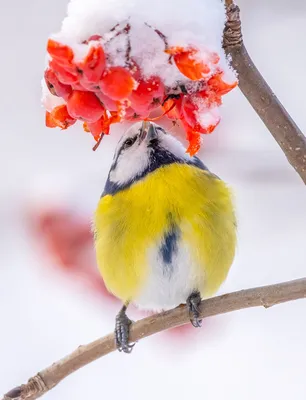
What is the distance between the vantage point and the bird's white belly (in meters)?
1.33

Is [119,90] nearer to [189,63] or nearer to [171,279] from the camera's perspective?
[189,63]

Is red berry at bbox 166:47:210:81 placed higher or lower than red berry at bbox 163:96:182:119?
lower

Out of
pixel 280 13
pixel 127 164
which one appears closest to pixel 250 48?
pixel 280 13

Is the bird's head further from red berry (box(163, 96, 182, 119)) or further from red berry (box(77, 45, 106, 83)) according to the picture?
red berry (box(77, 45, 106, 83))

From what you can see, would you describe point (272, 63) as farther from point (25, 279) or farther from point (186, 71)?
point (186, 71)

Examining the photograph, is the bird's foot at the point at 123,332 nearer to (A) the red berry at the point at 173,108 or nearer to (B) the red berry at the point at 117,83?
(A) the red berry at the point at 173,108

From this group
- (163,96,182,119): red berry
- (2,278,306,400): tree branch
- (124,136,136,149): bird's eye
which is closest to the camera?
(163,96,182,119): red berry

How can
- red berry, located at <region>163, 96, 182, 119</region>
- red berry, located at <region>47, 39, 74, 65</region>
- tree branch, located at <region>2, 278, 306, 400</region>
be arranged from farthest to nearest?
tree branch, located at <region>2, 278, 306, 400</region>
red berry, located at <region>163, 96, 182, 119</region>
red berry, located at <region>47, 39, 74, 65</region>

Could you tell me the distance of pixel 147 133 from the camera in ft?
4.40

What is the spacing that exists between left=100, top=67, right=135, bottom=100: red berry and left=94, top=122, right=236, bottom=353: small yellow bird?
63 cm

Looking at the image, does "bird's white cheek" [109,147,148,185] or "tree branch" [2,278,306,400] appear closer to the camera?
"tree branch" [2,278,306,400]

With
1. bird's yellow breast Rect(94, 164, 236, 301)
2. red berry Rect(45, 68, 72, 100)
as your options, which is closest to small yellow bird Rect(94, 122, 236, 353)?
bird's yellow breast Rect(94, 164, 236, 301)

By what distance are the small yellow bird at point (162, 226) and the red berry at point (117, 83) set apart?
2.07 feet

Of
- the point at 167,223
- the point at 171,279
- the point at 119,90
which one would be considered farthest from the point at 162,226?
the point at 119,90
